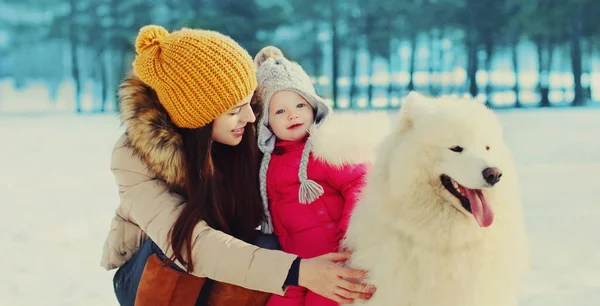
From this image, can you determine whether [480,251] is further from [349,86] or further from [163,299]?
[349,86]

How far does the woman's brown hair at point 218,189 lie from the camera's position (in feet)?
6.84

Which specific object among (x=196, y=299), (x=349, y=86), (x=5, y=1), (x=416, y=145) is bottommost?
(x=196, y=299)

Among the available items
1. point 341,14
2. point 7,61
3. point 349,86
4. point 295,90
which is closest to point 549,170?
point 295,90

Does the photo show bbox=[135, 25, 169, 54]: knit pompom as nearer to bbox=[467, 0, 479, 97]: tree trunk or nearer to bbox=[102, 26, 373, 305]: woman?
bbox=[102, 26, 373, 305]: woman

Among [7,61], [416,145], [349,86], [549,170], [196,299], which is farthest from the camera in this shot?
[7,61]

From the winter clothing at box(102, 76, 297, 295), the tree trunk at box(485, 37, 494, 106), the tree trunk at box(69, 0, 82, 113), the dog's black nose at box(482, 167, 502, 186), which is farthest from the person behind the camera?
the tree trunk at box(69, 0, 82, 113)

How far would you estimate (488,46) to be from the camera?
2339 cm

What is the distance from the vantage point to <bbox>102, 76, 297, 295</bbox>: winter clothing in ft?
6.64

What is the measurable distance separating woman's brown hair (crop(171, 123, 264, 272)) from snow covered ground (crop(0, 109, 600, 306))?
4.76 feet

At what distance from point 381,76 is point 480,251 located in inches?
862

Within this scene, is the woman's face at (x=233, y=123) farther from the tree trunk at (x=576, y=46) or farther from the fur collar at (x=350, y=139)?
the tree trunk at (x=576, y=46)

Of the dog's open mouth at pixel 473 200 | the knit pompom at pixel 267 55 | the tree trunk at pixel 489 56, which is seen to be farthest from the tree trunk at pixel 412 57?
the dog's open mouth at pixel 473 200

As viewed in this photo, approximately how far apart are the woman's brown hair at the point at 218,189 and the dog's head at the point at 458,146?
0.73m

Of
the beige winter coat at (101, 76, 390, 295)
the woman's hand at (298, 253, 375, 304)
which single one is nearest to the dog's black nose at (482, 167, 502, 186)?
the woman's hand at (298, 253, 375, 304)
